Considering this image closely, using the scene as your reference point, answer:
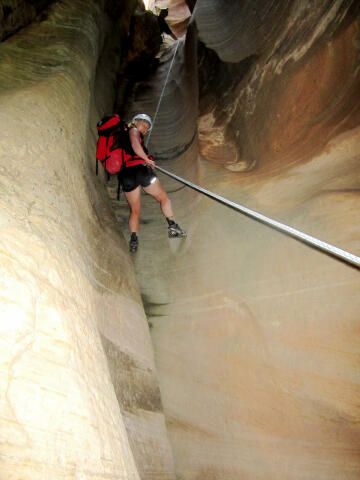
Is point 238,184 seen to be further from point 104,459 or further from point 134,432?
point 104,459

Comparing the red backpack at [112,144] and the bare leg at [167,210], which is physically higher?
the red backpack at [112,144]

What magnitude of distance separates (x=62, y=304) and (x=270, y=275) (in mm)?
2273

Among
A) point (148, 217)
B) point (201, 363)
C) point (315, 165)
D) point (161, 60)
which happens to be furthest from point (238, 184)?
point (161, 60)

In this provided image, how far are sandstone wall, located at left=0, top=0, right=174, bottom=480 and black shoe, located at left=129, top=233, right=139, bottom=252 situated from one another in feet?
0.84

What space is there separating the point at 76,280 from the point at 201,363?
1866 millimetres

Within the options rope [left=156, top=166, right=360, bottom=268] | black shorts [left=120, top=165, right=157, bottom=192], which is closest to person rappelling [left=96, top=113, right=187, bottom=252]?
black shorts [left=120, top=165, right=157, bottom=192]

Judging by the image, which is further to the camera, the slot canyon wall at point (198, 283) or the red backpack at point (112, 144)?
the red backpack at point (112, 144)

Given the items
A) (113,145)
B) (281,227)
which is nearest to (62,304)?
(281,227)

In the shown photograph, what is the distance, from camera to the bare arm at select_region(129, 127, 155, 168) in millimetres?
4914

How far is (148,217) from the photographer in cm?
600

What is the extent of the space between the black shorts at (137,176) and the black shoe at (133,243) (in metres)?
0.75

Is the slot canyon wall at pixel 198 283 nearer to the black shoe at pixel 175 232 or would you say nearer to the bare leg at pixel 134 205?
the black shoe at pixel 175 232

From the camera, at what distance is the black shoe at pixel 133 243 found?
16.8 feet

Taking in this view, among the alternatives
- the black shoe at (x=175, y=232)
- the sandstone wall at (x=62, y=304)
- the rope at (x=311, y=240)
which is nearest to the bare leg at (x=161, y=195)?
the black shoe at (x=175, y=232)
